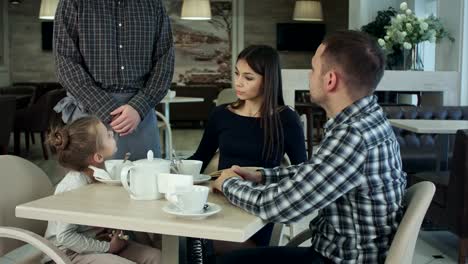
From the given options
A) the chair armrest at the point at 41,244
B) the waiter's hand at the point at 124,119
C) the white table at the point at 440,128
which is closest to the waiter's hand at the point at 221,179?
the chair armrest at the point at 41,244

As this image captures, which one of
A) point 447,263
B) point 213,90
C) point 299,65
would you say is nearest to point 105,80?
point 447,263

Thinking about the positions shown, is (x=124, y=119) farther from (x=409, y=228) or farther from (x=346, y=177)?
(x=409, y=228)

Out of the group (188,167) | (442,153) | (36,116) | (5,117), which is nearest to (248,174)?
(188,167)

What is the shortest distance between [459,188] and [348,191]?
2394 mm

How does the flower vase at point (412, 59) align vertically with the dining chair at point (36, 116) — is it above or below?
above

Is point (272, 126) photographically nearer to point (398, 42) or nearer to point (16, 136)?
point (398, 42)

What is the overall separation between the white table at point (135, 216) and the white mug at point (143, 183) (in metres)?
0.03

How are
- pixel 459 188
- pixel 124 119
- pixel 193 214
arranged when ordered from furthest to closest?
pixel 459 188 → pixel 124 119 → pixel 193 214

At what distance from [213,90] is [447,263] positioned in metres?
9.53

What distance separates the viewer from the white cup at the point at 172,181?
1683mm

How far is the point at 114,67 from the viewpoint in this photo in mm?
2471

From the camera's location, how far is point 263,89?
2.60 meters

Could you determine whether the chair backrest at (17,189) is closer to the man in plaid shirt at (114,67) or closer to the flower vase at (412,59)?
the man in plaid shirt at (114,67)

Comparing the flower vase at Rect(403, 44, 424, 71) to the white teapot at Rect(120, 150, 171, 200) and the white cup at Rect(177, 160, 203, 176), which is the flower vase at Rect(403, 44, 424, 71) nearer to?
the white cup at Rect(177, 160, 203, 176)
